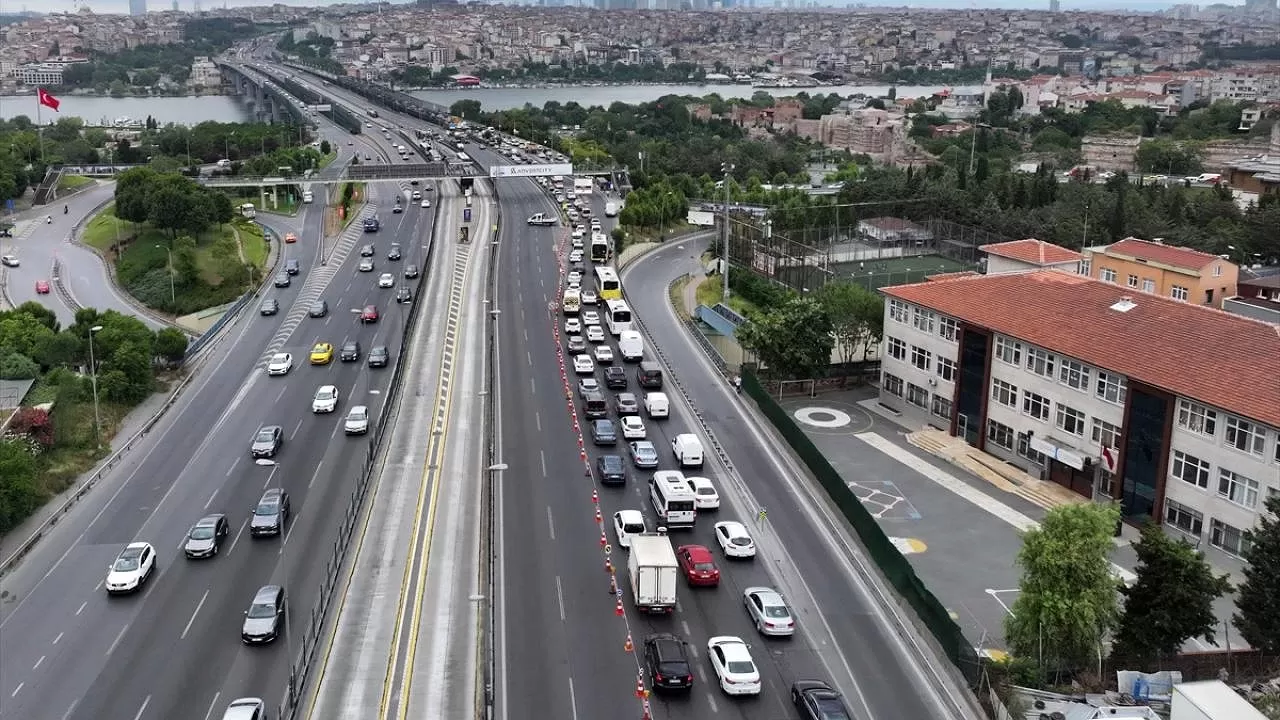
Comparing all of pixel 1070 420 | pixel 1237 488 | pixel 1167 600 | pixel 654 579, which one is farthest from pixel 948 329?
pixel 654 579

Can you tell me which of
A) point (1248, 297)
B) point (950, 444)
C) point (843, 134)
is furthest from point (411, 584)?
point (843, 134)

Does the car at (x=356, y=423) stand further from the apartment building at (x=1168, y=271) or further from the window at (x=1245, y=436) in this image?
the apartment building at (x=1168, y=271)

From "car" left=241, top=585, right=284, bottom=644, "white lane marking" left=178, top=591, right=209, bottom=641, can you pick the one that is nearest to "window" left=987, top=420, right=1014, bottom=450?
"car" left=241, top=585, right=284, bottom=644

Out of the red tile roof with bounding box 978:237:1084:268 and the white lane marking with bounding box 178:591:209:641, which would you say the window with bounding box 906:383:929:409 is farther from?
the white lane marking with bounding box 178:591:209:641

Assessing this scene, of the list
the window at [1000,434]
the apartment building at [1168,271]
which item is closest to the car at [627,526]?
the window at [1000,434]

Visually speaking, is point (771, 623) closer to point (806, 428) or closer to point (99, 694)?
point (99, 694)

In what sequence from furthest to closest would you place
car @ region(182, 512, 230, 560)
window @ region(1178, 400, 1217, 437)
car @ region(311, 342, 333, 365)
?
1. car @ region(311, 342, 333, 365)
2. window @ region(1178, 400, 1217, 437)
3. car @ region(182, 512, 230, 560)
